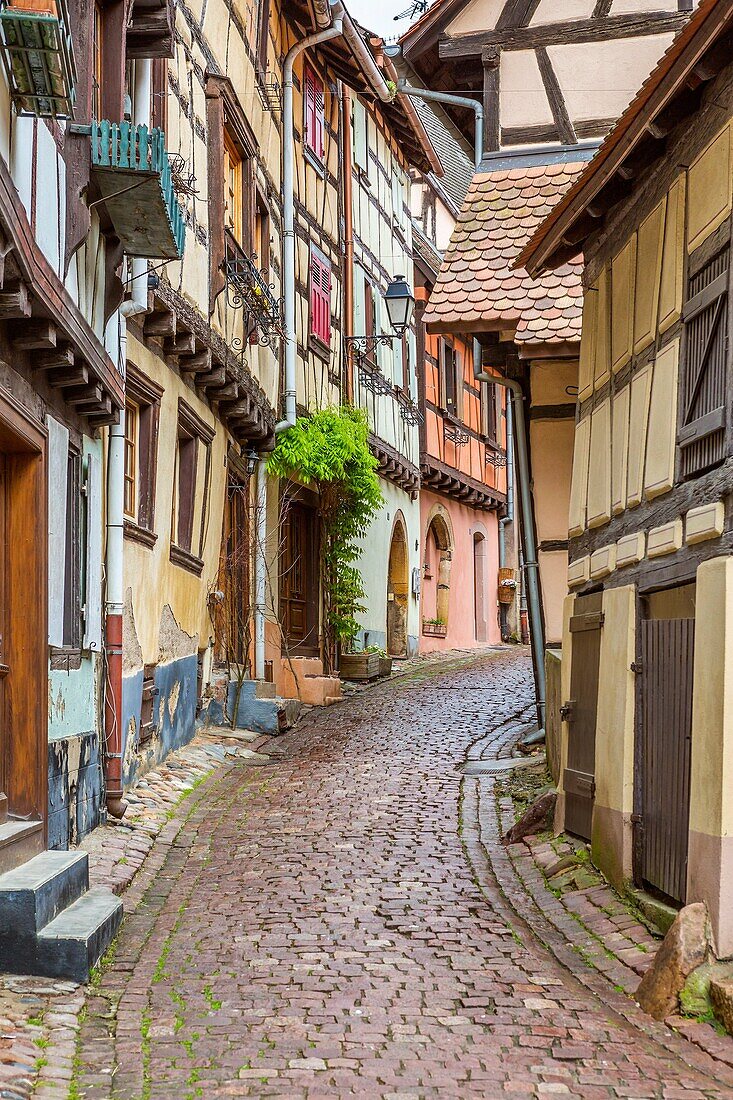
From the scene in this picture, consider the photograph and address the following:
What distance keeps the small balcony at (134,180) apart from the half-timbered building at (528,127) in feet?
10.4

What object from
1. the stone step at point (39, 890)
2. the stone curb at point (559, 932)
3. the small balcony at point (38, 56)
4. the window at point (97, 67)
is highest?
the window at point (97, 67)

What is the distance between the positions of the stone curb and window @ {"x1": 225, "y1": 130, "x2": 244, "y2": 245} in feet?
19.7

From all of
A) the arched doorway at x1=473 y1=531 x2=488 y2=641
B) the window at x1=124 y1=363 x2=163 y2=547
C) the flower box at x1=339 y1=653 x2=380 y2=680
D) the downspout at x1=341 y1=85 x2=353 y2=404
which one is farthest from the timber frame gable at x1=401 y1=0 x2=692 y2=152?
the arched doorway at x1=473 y1=531 x2=488 y2=641

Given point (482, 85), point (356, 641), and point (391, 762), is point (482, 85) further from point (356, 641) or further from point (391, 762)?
point (356, 641)

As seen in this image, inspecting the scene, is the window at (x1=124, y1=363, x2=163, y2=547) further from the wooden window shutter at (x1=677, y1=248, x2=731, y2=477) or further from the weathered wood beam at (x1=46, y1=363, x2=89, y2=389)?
the wooden window shutter at (x1=677, y1=248, x2=731, y2=477)

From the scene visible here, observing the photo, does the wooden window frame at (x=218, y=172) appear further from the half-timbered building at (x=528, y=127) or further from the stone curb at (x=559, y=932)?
the stone curb at (x=559, y=932)

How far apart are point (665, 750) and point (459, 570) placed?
1905cm

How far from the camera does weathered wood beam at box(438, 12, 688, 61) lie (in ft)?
36.6

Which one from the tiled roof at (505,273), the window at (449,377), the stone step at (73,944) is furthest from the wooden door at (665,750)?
the window at (449,377)

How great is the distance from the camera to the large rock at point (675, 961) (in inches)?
210

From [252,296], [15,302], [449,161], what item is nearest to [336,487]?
[252,296]

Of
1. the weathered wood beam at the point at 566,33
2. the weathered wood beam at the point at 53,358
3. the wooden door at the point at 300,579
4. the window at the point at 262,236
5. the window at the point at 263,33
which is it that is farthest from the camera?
the wooden door at the point at 300,579

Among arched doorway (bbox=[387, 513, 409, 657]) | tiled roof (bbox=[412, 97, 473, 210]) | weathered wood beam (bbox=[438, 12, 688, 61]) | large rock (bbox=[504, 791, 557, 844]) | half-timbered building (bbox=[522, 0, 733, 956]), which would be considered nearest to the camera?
half-timbered building (bbox=[522, 0, 733, 956])

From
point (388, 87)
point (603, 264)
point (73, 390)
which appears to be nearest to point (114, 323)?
point (73, 390)
